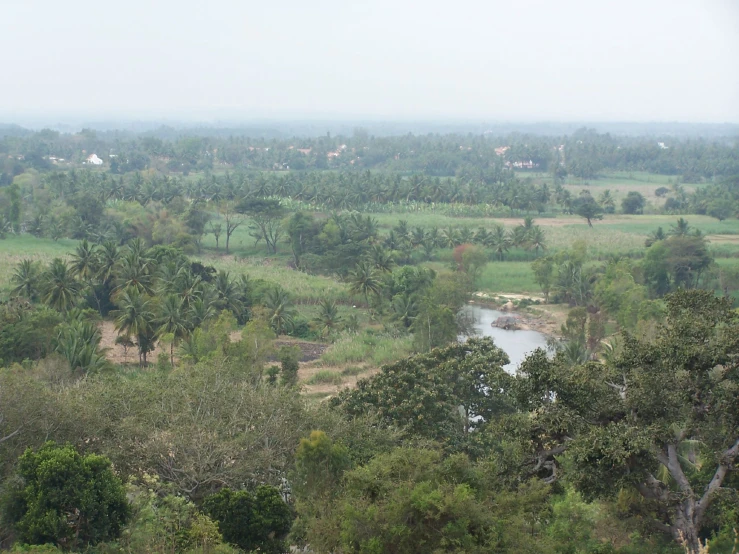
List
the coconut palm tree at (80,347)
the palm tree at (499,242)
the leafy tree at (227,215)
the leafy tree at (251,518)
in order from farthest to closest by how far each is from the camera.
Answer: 1. the leafy tree at (227,215)
2. the palm tree at (499,242)
3. the coconut palm tree at (80,347)
4. the leafy tree at (251,518)

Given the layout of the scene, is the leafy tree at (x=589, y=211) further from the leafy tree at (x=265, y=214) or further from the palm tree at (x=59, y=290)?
the palm tree at (x=59, y=290)

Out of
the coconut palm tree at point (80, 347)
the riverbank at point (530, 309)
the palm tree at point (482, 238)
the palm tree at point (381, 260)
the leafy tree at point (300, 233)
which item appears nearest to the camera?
the coconut palm tree at point (80, 347)

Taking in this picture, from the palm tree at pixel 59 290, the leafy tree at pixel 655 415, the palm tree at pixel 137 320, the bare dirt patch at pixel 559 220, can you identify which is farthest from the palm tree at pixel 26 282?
the bare dirt patch at pixel 559 220

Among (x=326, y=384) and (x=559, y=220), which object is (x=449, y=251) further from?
(x=326, y=384)

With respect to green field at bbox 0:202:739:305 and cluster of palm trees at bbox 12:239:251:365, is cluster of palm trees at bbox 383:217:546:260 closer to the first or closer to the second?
green field at bbox 0:202:739:305

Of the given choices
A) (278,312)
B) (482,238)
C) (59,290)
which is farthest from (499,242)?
(59,290)

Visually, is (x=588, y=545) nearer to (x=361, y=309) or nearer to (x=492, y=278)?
(x=361, y=309)

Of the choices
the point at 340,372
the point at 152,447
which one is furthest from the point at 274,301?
the point at 152,447
